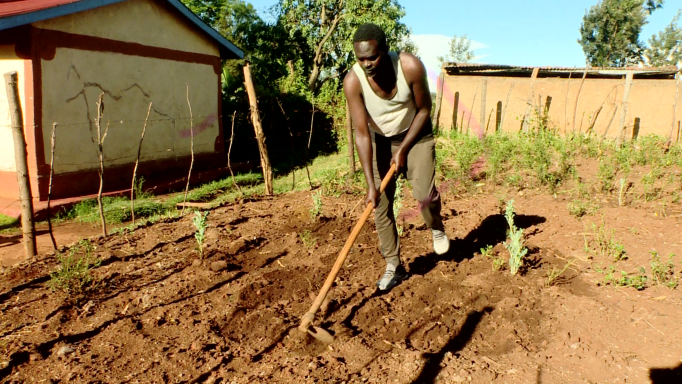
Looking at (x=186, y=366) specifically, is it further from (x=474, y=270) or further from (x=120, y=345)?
(x=474, y=270)

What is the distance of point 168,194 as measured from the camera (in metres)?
8.09

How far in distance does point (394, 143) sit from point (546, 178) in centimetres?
382

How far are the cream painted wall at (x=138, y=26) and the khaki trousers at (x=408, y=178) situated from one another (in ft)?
19.7

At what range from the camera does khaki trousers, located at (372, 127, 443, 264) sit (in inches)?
128

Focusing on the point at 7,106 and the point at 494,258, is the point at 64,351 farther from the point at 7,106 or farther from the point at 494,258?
the point at 7,106

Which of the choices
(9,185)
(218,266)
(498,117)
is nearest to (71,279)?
(218,266)

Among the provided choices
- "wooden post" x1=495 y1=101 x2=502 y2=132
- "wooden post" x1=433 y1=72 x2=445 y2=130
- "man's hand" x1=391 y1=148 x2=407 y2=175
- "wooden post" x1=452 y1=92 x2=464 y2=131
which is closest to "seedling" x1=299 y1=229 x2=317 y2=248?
"man's hand" x1=391 y1=148 x2=407 y2=175

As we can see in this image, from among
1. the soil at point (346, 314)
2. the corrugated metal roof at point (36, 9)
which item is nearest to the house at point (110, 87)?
the corrugated metal roof at point (36, 9)

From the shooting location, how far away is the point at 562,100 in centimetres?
1231

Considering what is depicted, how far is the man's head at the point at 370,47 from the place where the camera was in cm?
277

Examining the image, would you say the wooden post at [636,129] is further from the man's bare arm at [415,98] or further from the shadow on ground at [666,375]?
the shadow on ground at [666,375]

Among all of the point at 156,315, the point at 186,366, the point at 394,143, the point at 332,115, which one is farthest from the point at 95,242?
the point at 332,115

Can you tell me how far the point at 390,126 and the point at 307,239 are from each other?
158cm

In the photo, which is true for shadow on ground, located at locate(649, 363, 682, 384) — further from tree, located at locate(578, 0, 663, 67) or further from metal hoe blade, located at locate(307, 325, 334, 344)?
tree, located at locate(578, 0, 663, 67)
